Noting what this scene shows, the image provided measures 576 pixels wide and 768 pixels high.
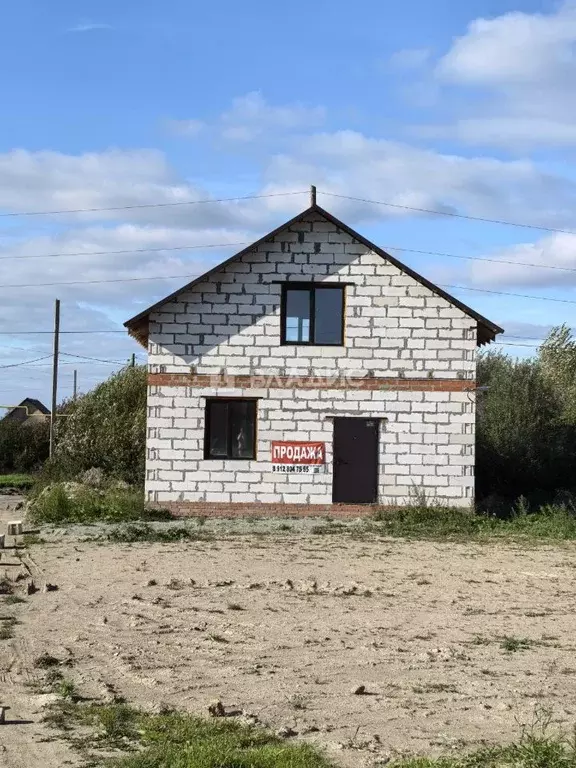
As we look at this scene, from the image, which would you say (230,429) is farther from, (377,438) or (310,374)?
(377,438)

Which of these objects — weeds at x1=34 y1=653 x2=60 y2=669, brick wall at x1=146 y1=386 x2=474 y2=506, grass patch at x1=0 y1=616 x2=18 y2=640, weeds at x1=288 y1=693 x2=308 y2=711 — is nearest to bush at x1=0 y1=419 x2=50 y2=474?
brick wall at x1=146 y1=386 x2=474 y2=506

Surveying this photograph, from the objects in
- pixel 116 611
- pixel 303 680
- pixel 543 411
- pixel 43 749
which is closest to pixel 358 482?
pixel 543 411

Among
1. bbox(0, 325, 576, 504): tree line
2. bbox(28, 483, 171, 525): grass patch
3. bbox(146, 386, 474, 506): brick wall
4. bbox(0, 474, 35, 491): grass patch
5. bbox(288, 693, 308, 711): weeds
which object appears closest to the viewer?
bbox(288, 693, 308, 711): weeds

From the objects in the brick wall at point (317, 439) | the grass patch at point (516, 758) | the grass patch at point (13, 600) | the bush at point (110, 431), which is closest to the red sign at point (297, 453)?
the brick wall at point (317, 439)

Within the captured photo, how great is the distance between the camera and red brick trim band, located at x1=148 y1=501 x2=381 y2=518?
81.3 ft

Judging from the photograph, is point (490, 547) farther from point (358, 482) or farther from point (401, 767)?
point (401, 767)

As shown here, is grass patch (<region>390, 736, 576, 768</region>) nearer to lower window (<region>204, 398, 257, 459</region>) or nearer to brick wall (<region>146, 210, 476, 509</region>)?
brick wall (<region>146, 210, 476, 509</region>)

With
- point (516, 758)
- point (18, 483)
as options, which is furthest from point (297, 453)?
point (18, 483)

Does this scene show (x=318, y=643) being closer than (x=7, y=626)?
Yes

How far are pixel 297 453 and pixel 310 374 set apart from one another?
179 centimetres

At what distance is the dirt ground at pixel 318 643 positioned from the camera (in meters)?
7.71

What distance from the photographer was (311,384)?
2502 centimetres

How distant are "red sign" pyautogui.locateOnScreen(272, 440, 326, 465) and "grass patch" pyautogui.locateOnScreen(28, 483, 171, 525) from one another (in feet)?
9.09

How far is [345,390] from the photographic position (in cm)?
2498
